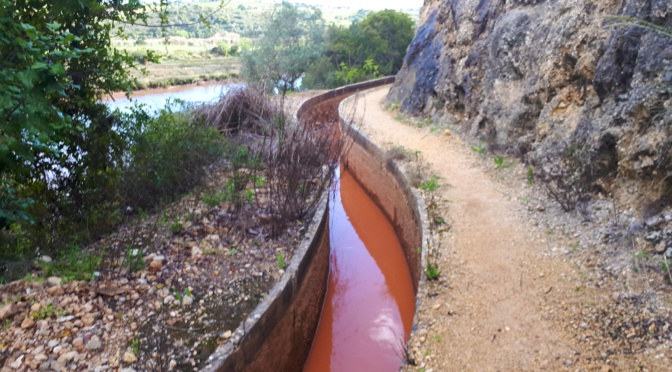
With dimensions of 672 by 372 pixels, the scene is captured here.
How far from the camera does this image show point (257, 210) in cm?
782

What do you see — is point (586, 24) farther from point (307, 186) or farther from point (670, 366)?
point (670, 366)

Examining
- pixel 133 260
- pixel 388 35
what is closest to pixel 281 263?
pixel 133 260

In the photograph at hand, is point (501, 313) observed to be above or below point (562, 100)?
below

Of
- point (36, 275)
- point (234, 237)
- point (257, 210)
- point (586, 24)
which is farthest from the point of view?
point (586, 24)

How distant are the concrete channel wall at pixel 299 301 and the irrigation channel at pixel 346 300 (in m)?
0.01

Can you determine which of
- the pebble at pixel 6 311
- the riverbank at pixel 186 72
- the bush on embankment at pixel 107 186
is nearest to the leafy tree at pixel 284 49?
the riverbank at pixel 186 72

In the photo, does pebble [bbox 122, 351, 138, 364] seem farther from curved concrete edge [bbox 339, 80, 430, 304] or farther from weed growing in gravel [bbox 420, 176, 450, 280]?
weed growing in gravel [bbox 420, 176, 450, 280]

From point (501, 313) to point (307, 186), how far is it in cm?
384

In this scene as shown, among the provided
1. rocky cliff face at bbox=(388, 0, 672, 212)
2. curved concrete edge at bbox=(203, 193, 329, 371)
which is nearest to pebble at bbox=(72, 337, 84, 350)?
curved concrete edge at bbox=(203, 193, 329, 371)

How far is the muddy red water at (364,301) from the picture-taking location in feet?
22.7

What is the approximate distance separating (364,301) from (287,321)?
2.53 metres

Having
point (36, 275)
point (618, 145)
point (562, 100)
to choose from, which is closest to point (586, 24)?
point (562, 100)

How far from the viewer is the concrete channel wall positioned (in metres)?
5.13

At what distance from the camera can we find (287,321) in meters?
6.18
